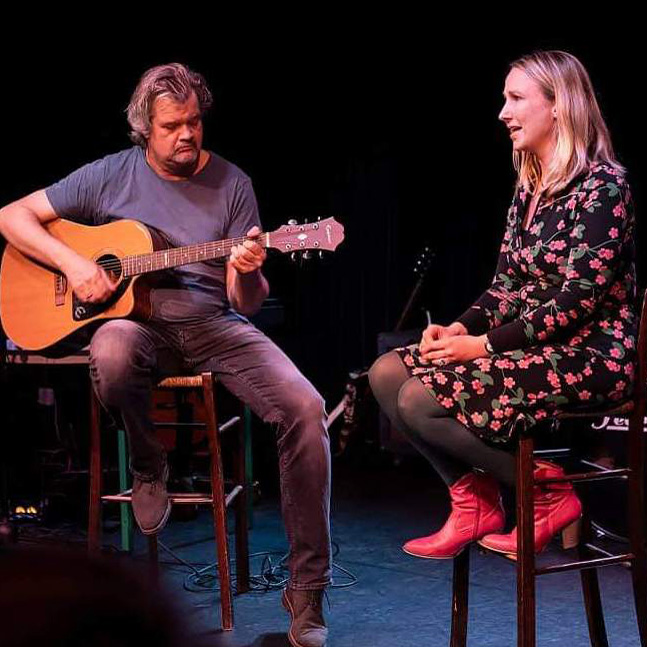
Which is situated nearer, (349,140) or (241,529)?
(241,529)

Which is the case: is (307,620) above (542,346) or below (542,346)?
below

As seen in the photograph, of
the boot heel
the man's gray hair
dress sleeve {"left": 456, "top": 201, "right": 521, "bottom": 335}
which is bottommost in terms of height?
the boot heel

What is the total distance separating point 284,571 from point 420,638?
862 mm

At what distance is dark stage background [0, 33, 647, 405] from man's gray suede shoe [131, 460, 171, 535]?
3146 millimetres

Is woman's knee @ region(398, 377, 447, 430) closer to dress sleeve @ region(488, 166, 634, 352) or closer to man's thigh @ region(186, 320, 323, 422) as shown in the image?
dress sleeve @ region(488, 166, 634, 352)

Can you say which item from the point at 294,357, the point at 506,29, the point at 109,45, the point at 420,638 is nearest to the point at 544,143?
the point at 420,638

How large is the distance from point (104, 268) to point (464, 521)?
4.84 ft

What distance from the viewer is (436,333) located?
97.3 inches

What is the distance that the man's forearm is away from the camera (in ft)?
10.2

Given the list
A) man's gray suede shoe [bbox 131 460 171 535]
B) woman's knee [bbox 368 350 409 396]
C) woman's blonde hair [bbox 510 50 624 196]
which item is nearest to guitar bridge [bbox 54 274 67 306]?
man's gray suede shoe [bbox 131 460 171 535]

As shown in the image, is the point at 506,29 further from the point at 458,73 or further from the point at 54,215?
the point at 54,215

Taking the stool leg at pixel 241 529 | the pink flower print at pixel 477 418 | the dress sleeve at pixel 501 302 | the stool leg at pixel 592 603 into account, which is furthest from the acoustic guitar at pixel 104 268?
the stool leg at pixel 592 603

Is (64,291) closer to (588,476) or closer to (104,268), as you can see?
(104,268)

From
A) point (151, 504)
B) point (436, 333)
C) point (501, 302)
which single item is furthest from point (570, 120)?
point (151, 504)
